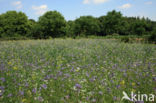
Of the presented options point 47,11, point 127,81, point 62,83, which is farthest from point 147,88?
point 47,11

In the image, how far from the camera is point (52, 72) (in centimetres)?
425

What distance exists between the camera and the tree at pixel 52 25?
3761 centimetres

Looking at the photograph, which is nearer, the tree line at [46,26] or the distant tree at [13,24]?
the tree line at [46,26]

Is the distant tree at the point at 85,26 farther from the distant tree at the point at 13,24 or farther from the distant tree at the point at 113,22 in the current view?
the distant tree at the point at 13,24

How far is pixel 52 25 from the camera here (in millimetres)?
37406

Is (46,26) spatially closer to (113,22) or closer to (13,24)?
(13,24)

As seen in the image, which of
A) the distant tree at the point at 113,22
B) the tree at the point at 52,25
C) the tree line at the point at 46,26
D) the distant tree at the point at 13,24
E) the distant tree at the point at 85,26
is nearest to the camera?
the tree at the point at 52,25

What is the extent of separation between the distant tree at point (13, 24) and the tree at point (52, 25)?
4802mm

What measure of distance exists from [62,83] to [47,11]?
40107 millimetres

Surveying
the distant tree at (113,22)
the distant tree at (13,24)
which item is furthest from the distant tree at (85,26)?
the distant tree at (13,24)

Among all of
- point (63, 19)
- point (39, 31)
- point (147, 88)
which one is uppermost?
point (63, 19)

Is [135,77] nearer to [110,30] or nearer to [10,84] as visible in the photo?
[10,84]

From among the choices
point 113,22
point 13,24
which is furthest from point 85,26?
point 13,24

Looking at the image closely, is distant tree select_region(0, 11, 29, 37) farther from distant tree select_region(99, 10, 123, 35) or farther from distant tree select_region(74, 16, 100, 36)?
distant tree select_region(99, 10, 123, 35)
